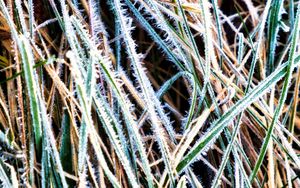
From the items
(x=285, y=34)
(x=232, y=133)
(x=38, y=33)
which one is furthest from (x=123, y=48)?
(x=285, y=34)

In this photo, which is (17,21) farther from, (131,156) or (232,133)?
(232,133)

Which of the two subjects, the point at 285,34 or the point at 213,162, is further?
the point at 285,34

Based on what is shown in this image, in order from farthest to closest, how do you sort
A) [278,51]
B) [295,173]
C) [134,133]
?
[278,51] → [295,173] → [134,133]

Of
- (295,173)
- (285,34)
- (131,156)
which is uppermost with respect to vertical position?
(285,34)

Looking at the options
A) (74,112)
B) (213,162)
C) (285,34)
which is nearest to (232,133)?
(213,162)

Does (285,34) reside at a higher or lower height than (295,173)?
higher

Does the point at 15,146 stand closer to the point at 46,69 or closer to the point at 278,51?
the point at 46,69

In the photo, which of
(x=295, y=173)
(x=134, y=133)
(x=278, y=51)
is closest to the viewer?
(x=134, y=133)
